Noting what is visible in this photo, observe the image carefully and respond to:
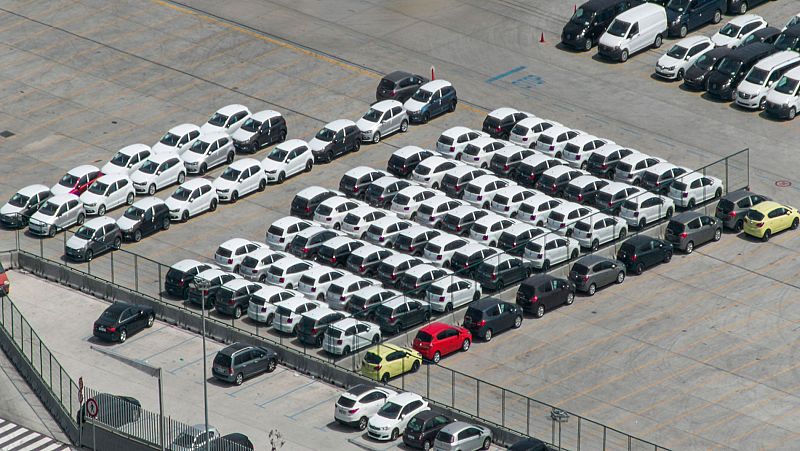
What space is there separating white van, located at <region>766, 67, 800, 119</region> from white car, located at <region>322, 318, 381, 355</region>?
3050 cm

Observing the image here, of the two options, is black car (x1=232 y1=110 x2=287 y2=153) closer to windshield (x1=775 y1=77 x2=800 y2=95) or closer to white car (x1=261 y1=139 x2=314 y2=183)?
white car (x1=261 y1=139 x2=314 y2=183)

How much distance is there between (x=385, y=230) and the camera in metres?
92.8

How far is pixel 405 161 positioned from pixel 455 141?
A: 329cm

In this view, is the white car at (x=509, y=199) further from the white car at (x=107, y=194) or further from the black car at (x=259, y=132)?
the white car at (x=107, y=194)

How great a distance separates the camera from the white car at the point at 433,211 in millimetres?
94688

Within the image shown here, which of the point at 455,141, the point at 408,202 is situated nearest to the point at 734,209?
the point at 455,141

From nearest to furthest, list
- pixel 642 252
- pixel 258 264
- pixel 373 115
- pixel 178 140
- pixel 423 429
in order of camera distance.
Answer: pixel 423 429 → pixel 258 264 → pixel 642 252 → pixel 178 140 → pixel 373 115

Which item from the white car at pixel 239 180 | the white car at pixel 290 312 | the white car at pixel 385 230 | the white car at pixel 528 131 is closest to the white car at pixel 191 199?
the white car at pixel 239 180

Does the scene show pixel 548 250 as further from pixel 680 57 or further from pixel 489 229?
pixel 680 57

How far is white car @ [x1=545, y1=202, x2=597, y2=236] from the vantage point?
93.4 metres

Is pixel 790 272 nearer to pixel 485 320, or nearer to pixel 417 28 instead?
pixel 485 320

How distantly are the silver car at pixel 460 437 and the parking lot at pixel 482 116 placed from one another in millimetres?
5681

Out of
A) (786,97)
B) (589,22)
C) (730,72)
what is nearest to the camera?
(786,97)

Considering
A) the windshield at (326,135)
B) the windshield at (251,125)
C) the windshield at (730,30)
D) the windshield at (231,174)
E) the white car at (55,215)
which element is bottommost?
the white car at (55,215)
